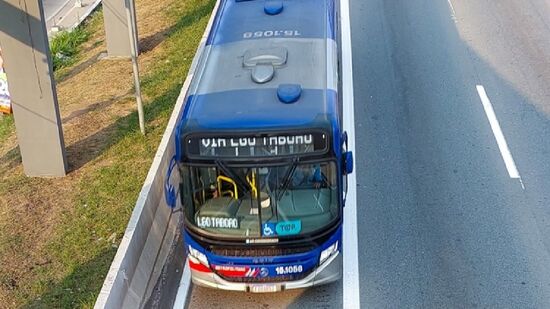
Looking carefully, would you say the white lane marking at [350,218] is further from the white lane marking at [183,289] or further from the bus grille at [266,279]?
the white lane marking at [183,289]

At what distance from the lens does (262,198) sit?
8461mm

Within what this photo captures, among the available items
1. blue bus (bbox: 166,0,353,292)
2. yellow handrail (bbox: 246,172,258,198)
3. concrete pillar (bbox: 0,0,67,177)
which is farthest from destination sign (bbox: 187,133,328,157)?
concrete pillar (bbox: 0,0,67,177)

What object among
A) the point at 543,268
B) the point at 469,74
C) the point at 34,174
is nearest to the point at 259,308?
the point at 543,268

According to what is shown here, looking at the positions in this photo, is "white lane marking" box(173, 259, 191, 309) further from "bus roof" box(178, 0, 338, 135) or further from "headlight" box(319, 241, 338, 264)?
"bus roof" box(178, 0, 338, 135)

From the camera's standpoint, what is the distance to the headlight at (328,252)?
8.95 meters

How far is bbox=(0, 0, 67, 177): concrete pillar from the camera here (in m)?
11.7

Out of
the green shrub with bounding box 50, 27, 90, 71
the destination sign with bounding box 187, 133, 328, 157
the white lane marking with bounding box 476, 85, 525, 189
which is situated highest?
the destination sign with bounding box 187, 133, 328, 157

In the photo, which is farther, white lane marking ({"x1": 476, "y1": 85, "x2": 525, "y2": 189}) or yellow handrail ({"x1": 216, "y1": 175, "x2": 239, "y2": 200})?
white lane marking ({"x1": 476, "y1": 85, "x2": 525, "y2": 189})

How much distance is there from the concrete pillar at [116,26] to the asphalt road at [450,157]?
564cm

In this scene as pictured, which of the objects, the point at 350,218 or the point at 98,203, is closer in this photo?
the point at 350,218

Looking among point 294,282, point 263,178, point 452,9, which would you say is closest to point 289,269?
point 294,282

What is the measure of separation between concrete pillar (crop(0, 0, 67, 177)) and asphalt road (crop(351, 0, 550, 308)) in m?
5.48

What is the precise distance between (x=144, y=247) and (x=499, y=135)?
23.3 feet

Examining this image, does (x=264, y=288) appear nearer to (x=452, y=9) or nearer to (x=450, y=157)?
(x=450, y=157)
